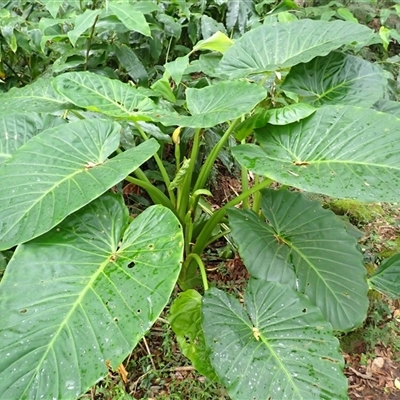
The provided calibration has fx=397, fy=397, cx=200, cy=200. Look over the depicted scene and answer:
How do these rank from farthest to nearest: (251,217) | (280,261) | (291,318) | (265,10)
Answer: (265,10) → (251,217) → (280,261) → (291,318)

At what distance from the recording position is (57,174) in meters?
1.07

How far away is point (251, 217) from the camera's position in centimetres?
127

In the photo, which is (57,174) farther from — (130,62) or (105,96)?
(130,62)

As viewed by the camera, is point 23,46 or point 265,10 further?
point 265,10

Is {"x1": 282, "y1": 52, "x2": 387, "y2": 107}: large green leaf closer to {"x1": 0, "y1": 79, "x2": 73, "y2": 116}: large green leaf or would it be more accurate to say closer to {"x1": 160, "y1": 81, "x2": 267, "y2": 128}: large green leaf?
{"x1": 160, "y1": 81, "x2": 267, "y2": 128}: large green leaf

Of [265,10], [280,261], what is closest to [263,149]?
[280,261]

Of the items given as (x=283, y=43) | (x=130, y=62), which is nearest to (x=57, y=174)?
(x=130, y=62)

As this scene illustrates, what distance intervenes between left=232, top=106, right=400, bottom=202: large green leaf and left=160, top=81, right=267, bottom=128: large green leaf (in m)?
0.11

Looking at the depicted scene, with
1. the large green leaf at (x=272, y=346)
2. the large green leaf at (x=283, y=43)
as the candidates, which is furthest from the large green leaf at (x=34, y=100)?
the large green leaf at (x=272, y=346)

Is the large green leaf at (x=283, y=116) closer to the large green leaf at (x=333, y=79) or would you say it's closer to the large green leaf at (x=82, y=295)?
the large green leaf at (x=333, y=79)

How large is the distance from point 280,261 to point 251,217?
18 cm

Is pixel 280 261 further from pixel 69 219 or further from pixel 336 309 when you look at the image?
pixel 69 219

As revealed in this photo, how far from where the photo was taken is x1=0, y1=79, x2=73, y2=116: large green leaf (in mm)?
1417

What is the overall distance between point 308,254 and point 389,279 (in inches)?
12.5
